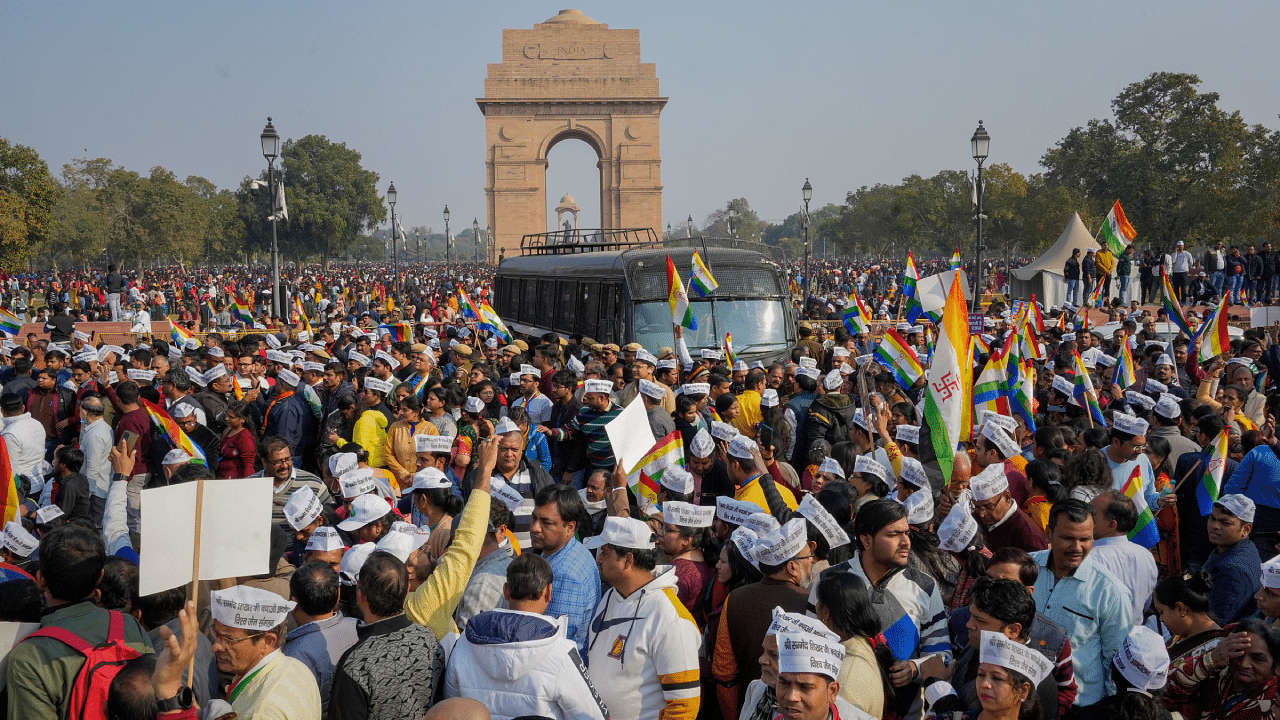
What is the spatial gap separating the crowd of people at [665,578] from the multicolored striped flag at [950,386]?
177 mm

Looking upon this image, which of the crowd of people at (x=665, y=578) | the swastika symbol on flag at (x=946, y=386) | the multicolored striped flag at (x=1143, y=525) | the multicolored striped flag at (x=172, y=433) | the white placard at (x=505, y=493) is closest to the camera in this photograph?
the crowd of people at (x=665, y=578)

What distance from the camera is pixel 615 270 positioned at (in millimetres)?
14266

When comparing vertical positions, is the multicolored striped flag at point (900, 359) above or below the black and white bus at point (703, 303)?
below

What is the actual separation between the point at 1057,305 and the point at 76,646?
1036 inches

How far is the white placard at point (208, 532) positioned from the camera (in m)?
3.67

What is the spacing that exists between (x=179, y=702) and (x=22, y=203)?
38875 mm

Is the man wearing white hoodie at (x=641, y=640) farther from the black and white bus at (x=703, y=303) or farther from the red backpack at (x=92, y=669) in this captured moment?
the black and white bus at (x=703, y=303)

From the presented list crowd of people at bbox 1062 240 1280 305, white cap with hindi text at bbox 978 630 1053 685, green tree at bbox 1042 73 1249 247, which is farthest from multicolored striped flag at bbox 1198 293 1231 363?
green tree at bbox 1042 73 1249 247

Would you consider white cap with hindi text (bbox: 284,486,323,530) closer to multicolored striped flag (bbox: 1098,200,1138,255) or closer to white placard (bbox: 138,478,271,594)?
white placard (bbox: 138,478,271,594)

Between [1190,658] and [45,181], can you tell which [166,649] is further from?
[45,181]

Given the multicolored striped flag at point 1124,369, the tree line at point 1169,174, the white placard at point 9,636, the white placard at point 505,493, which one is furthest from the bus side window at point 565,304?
the tree line at point 1169,174

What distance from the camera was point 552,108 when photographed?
6144cm

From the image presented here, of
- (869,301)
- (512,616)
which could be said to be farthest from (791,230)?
(512,616)

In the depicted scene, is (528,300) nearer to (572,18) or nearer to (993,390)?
(993,390)
